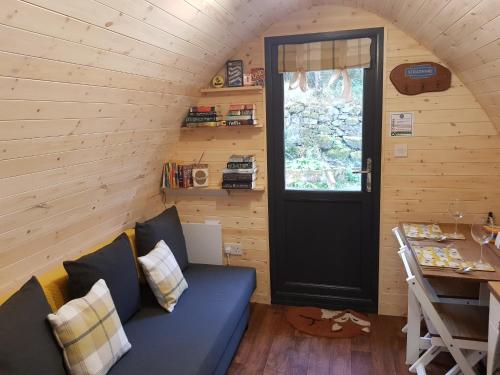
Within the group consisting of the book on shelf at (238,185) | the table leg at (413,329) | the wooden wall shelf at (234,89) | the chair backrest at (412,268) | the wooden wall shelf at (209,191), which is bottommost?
the table leg at (413,329)

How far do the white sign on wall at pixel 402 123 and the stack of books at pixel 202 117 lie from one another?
1.30m

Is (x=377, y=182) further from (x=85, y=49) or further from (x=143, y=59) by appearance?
(x=85, y=49)

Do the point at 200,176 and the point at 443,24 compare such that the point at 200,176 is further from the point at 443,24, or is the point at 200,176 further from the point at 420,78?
the point at 443,24

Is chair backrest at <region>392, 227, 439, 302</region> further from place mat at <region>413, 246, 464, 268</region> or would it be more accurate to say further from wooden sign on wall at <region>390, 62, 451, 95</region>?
wooden sign on wall at <region>390, 62, 451, 95</region>

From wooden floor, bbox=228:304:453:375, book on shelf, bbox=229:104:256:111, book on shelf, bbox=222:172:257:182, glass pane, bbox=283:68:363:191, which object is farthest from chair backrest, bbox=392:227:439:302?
book on shelf, bbox=229:104:256:111

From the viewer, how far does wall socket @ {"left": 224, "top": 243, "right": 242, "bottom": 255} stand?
329cm

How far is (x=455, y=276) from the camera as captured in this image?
190cm

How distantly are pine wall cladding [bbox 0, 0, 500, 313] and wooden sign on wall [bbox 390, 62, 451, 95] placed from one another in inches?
3.3

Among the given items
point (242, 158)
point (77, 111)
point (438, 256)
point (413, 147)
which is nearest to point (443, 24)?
point (413, 147)

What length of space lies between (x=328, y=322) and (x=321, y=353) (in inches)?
15.1

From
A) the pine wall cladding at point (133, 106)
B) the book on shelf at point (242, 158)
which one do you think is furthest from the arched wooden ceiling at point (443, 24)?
the book on shelf at point (242, 158)

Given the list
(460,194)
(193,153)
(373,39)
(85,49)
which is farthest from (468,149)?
(85,49)

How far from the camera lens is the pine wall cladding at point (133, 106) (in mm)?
1461

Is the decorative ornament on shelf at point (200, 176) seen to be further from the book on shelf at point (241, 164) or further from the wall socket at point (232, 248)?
the wall socket at point (232, 248)
